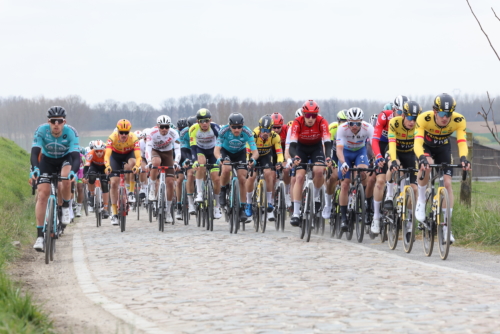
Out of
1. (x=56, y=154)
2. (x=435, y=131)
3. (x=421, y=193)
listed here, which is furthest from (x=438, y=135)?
(x=56, y=154)

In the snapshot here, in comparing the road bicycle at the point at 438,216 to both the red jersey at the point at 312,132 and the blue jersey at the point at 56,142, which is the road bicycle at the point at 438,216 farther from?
the blue jersey at the point at 56,142

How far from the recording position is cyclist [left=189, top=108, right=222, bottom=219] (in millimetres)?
15820

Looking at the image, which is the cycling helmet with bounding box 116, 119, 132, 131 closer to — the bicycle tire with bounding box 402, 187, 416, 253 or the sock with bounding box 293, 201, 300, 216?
the sock with bounding box 293, 201, 300, 216

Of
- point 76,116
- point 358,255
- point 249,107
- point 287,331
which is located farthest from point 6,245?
point 76,116

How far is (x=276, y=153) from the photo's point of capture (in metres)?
16.8

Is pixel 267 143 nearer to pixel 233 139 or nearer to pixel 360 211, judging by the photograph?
pixel 233 139

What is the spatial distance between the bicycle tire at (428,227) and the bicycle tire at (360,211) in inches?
72.2

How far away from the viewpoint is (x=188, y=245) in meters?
12.8

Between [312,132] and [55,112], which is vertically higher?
[55,112]

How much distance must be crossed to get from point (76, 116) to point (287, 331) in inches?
5964

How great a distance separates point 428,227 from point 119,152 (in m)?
8.60

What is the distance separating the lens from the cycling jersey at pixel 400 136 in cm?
1225

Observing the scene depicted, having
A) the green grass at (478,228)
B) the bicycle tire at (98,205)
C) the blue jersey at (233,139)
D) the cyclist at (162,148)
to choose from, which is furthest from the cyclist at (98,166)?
the green grass at (478,228)

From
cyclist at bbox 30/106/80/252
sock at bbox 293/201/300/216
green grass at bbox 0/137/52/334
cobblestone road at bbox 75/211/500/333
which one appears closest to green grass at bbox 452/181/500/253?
cobblestone road at bbox 75/211/500/333
